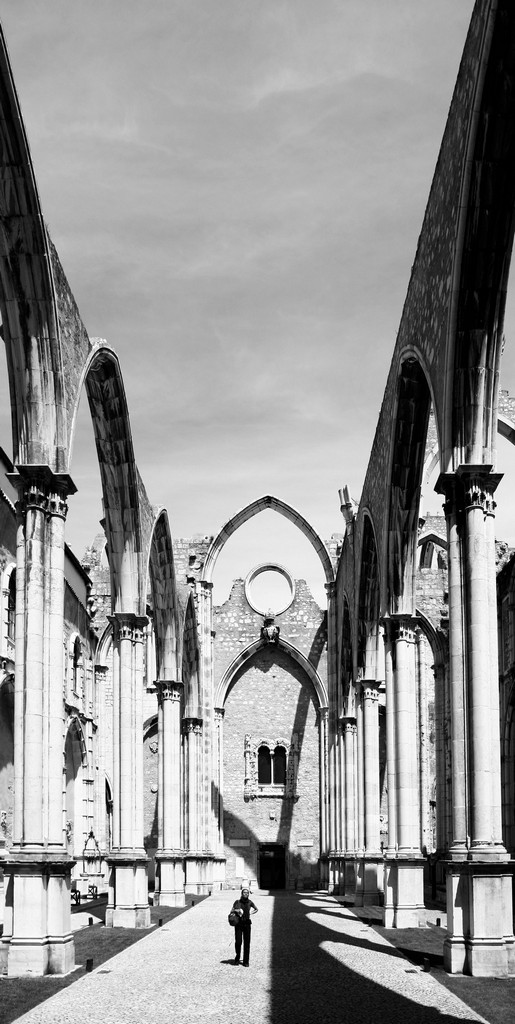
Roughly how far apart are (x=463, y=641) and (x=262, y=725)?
27.5 metres

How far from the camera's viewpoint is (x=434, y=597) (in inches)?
1438

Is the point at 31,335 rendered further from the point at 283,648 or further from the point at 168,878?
the point at 283,648

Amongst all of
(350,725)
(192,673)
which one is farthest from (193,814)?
(350,725)

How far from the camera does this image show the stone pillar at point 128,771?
20391 mm

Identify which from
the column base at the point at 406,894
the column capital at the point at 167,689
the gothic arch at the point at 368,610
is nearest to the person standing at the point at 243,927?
the column base at the point at 406,894

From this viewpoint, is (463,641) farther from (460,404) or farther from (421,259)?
(421,259)

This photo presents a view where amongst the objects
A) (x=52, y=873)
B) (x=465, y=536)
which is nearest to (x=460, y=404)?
(x=465, y=536)

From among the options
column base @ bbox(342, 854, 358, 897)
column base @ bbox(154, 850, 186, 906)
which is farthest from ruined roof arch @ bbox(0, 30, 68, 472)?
column base @ bbox(342, 854, 358, 897)

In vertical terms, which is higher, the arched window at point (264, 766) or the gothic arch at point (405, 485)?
the gothic arch at point (405, 485)

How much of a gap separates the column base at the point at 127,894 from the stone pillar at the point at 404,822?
4094 millimetres

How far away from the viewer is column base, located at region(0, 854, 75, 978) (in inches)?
504

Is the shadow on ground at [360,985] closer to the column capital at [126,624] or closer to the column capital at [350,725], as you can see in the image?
the column capital at [126,624]

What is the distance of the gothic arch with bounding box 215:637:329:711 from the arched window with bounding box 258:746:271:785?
2095 mm

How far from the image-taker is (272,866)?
132ft
